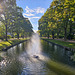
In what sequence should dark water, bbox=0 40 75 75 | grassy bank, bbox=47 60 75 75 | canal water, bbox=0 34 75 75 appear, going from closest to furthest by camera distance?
grassy bank, bbox=47 60 75 75 < dark water, bbox=0 40 75 75 < canal water, bbox=0 34 75 75

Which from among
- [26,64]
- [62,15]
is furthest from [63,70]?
[62,15]

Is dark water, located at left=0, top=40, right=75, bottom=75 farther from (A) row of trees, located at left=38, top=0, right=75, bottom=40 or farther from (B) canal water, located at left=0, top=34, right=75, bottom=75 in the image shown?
(A) row of trees, located at left=38, top=0, right=75, bottom=40

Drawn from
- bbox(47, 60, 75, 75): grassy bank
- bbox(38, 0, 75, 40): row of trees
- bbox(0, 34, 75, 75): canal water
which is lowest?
bbox(47, 60, 75, 75): grassy bank

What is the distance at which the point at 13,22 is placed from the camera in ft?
102

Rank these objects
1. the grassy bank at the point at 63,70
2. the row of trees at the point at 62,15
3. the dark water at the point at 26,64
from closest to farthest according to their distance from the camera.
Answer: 1. the grassy bank at the point at 63,70
2. the dark water at the point at 26,64
3. the row of trees at the point at 62,15

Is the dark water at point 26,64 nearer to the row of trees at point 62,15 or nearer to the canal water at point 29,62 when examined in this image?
the canal water at point 29,62

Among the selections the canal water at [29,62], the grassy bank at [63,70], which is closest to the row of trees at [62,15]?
the canal water at [29,62]

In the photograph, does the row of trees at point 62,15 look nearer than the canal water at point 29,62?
No

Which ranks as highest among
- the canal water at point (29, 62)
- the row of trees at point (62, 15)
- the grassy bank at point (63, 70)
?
the row of trees at point (62, 15)

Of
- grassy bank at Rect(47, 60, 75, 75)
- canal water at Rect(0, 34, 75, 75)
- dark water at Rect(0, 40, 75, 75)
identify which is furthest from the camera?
canal water at Rect(0, 34, 75, 75)

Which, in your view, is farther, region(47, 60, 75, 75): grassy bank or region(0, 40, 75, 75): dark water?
region(0, 40, 75, 75): dark water

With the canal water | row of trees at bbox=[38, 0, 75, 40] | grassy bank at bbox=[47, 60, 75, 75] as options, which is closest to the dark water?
the canal water

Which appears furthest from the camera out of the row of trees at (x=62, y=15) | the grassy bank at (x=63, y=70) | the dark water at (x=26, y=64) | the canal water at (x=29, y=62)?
the row of trees at (x=62, y=15)

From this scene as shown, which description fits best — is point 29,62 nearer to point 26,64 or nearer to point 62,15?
point 26,64
